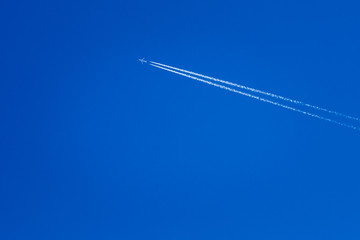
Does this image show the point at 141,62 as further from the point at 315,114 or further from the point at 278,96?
the point at 315,114

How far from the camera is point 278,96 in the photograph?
8.57m

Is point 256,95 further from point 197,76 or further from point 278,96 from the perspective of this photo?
point 197,76

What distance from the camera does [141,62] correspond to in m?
8.70

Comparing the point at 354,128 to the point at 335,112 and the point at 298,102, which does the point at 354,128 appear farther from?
the point at 298,102

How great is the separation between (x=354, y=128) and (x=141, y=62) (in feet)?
13.4

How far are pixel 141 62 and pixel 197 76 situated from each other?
42.9 inches

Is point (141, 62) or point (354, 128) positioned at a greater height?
point (141, 62)

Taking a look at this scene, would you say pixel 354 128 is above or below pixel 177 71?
below

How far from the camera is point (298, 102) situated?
8.56 metres

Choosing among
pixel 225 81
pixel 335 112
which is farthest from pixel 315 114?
pixel 225 81

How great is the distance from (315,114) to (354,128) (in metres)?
0.72

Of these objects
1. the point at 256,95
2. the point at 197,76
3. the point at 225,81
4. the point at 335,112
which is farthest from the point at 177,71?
the point at 335,112

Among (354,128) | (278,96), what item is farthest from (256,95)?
(354,128)

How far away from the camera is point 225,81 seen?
28.8ft
